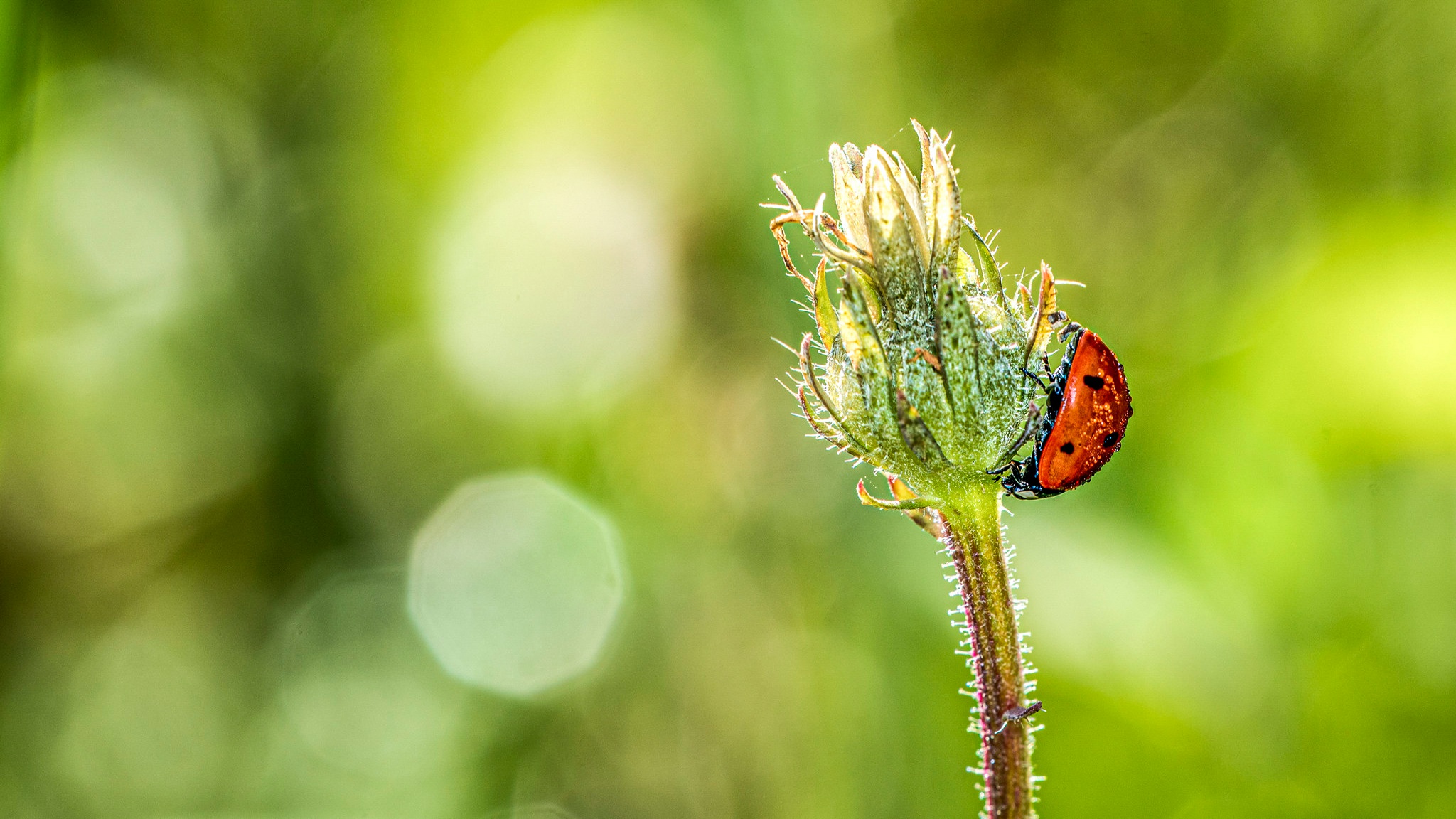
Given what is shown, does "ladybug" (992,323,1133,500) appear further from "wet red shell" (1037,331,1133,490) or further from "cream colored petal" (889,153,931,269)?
"cream colored petal" (889,153,931,269)

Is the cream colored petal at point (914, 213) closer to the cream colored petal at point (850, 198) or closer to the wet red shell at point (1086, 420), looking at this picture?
the cream colored petal at point (850, 198)

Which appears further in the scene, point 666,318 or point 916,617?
point 666,318

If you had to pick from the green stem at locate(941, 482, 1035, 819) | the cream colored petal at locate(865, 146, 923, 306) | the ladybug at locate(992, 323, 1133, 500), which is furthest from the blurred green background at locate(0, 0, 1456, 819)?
the cream colored petal at locate(865, 146, 923, 306)

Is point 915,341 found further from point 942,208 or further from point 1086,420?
point 1086,420

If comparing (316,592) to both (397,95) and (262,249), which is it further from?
(397,95)

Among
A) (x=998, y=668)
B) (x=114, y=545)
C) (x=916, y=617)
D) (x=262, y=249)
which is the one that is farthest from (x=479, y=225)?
(x=998, y=668)

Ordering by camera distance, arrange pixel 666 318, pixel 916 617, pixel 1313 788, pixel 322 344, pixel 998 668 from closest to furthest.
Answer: pixel 998 668
pixel 1313 788
pixel 916 617
pixel 666 318
pixel 322 344
